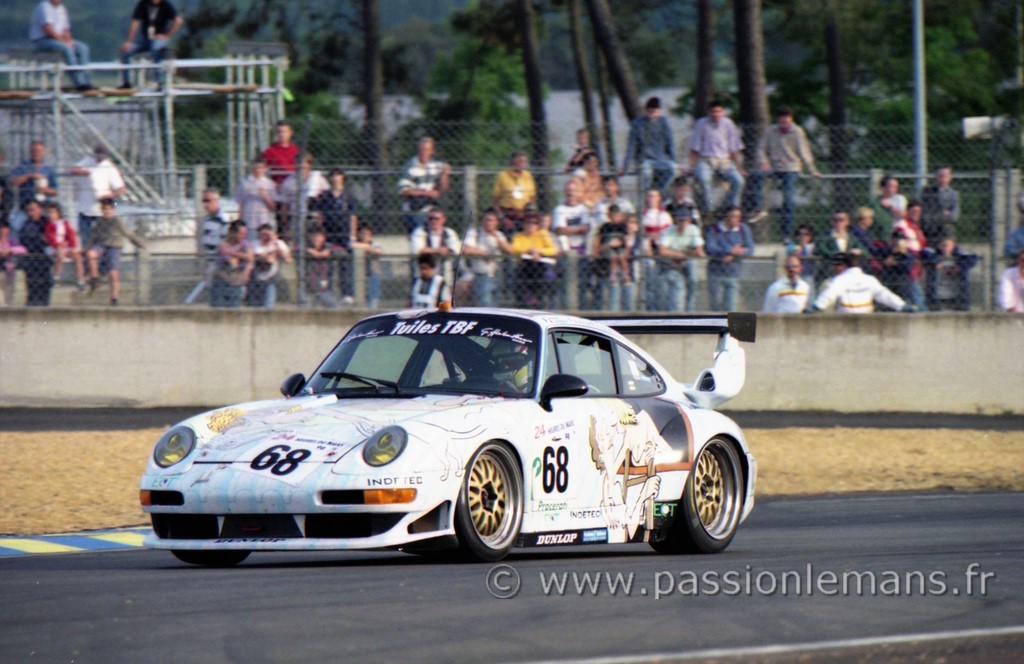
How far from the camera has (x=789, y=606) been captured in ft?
20.3

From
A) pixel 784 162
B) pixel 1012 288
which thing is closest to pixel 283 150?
pixel 784 162

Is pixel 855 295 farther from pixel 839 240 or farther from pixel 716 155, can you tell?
pixel 716 155

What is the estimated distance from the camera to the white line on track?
5.08 meters

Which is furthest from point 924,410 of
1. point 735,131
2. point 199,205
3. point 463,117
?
point 463,117

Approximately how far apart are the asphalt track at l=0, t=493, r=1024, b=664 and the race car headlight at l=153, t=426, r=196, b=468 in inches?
20.6

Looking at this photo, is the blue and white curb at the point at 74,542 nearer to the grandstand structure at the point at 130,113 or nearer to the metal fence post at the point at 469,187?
the metal fence post at the point at 469,187

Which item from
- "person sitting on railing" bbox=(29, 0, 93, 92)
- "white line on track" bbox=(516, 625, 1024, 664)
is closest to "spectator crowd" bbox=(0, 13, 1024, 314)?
"person sitting on railing" bbox=(29, 0, 93, 92)

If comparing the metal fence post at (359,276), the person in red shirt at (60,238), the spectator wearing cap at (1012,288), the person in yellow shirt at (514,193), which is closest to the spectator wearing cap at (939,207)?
the spectator wearing cap at (1012,288)

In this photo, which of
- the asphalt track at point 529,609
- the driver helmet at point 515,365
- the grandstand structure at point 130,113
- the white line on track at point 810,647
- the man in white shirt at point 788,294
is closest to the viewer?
the white line on track at point 810,647

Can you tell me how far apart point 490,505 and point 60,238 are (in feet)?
32.5

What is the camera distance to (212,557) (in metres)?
7.82

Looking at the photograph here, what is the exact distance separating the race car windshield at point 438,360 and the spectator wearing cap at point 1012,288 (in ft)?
32.2

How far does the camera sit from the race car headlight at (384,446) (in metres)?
7.09

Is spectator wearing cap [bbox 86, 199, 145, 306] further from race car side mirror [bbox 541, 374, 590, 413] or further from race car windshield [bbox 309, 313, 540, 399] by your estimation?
race car side mirror [bbox 541, 374, 590, 413]
